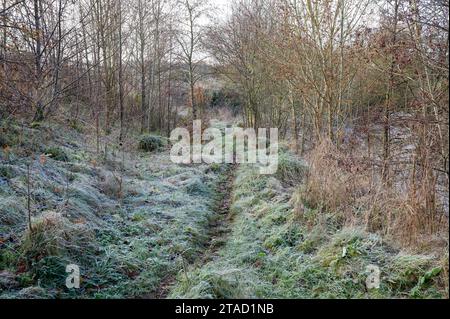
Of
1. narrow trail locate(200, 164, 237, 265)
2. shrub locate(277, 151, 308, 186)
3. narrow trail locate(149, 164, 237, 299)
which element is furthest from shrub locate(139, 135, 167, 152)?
shrub locate(277, 151, 308, 186)

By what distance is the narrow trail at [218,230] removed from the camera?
4.27 metres

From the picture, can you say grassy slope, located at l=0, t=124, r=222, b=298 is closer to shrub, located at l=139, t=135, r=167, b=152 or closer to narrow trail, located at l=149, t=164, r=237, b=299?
narrow trail, located at l=149, t=164, r=237, b=299

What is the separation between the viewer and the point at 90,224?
17.5 ft

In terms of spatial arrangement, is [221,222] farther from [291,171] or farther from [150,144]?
[150,144]

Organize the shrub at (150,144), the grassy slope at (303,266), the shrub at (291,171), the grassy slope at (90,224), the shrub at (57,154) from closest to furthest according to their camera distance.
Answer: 1. the grassy slope at (303,266)
2. the grassy slope at (90,224)
3. the shrub at (57,154)
4. the shrub at (291,171)
5. the shrub at (150,144)

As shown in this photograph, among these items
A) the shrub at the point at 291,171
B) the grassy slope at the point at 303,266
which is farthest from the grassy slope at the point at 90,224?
the shrub at the point at 291,171

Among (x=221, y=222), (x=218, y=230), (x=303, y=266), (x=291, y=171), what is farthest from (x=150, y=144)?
(x=303, y=266)

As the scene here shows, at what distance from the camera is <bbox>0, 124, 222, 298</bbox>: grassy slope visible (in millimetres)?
4109

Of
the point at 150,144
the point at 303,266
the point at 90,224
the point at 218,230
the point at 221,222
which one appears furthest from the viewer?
the point at 150,144

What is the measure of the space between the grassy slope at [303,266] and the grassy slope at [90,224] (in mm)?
704

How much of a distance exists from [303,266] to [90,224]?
314cm

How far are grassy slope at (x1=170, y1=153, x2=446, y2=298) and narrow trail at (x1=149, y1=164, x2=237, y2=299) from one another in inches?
6.8

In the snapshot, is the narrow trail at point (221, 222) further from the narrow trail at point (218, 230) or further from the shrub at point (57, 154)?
the shrub at point (57, 154)
